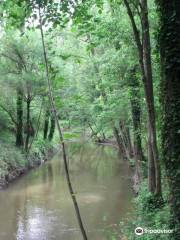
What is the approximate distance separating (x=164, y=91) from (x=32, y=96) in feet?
55.2

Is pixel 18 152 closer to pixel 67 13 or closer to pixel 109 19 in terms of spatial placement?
pixel 109 19

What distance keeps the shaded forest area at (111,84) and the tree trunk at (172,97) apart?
13 mm

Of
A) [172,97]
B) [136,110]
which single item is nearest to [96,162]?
[136,110]

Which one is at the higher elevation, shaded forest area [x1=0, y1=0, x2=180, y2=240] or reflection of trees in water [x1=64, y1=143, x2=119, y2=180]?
shaded forest area [x1=0, y1=0, x2=180, y2=240]

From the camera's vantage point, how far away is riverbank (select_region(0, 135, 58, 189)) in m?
17.3

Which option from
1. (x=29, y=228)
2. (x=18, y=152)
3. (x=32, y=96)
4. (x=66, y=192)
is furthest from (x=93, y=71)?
(x=29, y=228)

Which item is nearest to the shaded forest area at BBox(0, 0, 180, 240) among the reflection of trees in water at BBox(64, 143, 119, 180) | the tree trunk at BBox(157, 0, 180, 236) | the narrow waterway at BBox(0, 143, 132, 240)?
the tree trunk at BBox(157, 0, 180, 236)

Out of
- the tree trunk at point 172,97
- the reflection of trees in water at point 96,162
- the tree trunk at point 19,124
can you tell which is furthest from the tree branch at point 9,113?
the tree trunk at point 172,97

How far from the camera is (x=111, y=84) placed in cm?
1556

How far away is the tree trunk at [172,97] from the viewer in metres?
4.78

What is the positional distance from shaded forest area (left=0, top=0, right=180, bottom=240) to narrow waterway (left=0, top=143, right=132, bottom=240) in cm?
108

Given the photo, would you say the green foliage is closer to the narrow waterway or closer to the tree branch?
the narrow waterway

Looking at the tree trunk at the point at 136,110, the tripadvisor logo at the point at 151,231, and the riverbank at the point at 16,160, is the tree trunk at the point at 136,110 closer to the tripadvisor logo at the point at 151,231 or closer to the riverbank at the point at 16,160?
the riverbank at the point at 16,160

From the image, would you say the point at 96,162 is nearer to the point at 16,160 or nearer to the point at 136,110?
the point at 16,160
